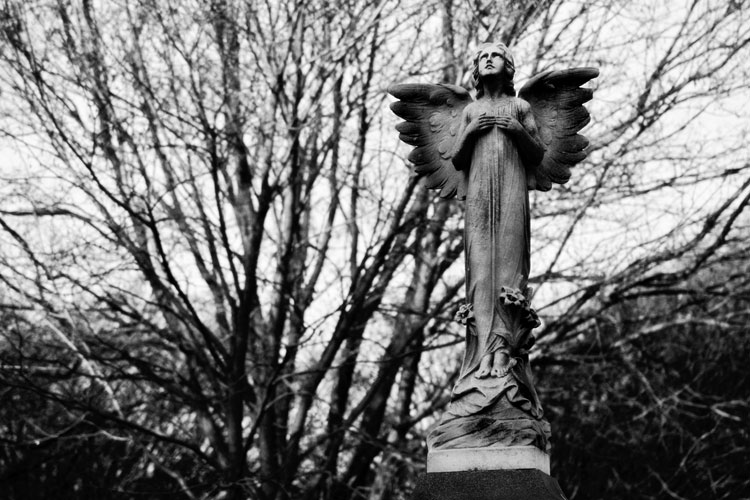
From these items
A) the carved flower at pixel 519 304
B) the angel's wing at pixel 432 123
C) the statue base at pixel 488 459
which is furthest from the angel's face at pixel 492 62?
the statue base at pixel 488 459

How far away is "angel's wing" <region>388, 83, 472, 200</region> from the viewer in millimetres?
5664

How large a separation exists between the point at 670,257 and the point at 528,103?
17.7 feet

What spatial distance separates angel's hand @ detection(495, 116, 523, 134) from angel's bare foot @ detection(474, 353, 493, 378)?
132cm

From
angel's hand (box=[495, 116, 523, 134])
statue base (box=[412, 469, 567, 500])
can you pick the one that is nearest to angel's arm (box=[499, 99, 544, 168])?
angel's hand (box=[495, 116, 523, 134])

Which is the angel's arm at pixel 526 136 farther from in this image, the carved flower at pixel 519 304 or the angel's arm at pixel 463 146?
the carved flower at pixel 519 304

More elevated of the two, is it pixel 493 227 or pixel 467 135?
pixel 467 135

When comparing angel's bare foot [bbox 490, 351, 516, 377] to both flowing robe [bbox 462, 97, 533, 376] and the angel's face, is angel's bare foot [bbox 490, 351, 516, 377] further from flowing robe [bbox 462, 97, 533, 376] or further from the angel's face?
the angel's face

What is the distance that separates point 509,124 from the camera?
5258mm

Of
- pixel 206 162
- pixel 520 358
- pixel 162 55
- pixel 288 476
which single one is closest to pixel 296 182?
pixel 206 162

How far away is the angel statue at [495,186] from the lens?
15.5ft

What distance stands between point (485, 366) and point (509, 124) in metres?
Answer: 1.41

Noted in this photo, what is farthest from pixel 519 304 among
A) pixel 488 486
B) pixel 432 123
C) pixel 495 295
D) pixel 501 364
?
pixel 432 123

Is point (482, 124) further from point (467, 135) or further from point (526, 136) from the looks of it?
point (526, 136)

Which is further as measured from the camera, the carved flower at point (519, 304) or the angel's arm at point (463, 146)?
the angel's arm at point (463, 146)
